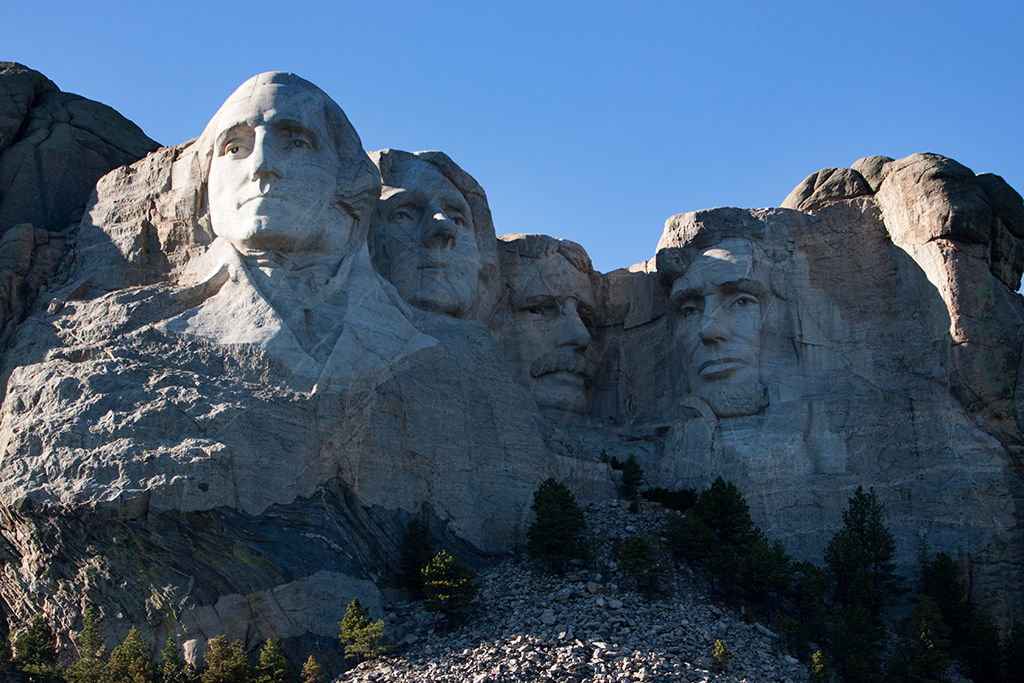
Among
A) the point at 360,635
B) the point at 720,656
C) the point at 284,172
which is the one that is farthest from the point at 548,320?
the point at 360,635

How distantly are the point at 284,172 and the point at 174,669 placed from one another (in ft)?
28.3

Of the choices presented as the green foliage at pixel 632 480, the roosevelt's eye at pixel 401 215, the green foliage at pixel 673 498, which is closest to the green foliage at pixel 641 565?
the green foliage at pixel 673 498

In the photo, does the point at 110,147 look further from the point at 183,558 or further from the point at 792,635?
the point at 792,635

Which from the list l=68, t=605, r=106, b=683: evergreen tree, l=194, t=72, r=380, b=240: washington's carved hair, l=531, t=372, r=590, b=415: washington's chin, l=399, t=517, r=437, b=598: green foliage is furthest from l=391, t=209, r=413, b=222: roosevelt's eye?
l=68, t=605, r=106, b=683: evergreen tree

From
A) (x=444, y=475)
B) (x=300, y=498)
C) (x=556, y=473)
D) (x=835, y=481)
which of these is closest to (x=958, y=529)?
(x=835, y=481)

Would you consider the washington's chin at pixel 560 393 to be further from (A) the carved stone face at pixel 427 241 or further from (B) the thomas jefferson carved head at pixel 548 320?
(A) the carved stone face at pixel 427 241

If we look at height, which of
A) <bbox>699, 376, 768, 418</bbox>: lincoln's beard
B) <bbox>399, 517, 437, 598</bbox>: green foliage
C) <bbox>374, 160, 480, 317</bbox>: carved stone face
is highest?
<bbox>374, 160, 480, 317</bbox>: carved stone face

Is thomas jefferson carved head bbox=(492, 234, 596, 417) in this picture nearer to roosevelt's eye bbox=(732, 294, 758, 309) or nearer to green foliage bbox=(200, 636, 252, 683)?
roosevelt's eye bbox=(732, 294, 758, 309)

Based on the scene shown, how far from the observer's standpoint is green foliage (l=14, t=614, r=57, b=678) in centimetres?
1983

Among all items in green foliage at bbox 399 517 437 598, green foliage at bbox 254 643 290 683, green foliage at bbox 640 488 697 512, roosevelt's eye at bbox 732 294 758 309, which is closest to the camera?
green foliage at bbox 254 643 290 683

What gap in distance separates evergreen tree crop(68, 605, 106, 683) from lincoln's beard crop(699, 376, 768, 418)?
12.5 metres

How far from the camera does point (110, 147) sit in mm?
28516

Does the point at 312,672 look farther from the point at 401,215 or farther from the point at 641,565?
the point at 401,215

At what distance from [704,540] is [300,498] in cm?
679
